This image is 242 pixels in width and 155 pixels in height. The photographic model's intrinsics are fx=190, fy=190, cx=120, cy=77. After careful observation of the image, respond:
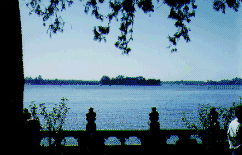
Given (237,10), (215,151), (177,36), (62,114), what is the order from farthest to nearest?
(62,114) → (177,36) → (237,10) → (215,151)

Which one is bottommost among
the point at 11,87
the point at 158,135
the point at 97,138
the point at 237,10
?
the point at 158,135

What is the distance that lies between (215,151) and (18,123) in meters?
5.11

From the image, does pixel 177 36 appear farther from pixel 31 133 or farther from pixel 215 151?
pixel 31 133

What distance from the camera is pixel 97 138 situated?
3135 millimetres

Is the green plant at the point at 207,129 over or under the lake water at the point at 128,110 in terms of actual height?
over

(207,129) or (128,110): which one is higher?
(207,129)

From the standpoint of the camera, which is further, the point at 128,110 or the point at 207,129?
the point at 128,110

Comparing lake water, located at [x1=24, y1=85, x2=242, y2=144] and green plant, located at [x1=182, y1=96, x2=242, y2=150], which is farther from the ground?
green plant, located at [x1=182, y1=96, x2=242, y2=150]

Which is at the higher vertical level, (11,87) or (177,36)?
(177,36)

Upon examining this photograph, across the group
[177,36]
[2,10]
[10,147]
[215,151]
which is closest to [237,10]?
[177,36]

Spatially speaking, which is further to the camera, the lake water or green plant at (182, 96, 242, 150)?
the lake water

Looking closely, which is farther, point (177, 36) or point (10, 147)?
point (177, 36)

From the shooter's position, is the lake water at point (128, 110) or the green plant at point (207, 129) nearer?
the green plant at point (207, 129)

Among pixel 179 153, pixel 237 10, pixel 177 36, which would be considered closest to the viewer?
pixel 179 153
